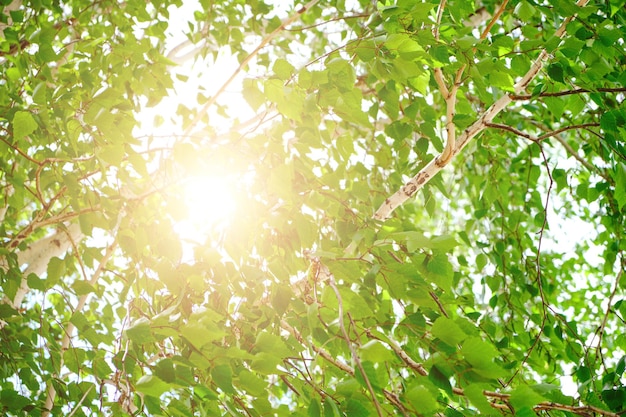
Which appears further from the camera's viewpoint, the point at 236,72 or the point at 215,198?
the point at 236,72

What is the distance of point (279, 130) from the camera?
3.72 feet

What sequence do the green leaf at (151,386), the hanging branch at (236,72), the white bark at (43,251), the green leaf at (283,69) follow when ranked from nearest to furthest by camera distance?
the green leaf at (151,386), the green leaf at (283,69), the hanging branch at (236,72), the white bark at (43,251)

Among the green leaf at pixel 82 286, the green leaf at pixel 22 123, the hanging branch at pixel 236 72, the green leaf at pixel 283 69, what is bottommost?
the green leaf at pixel 82 286

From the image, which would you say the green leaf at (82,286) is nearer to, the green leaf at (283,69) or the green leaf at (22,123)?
the green leaf at (22,123)

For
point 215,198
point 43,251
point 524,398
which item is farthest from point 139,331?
point 43,251

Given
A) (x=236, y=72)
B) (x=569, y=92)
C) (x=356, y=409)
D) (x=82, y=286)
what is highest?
(x=236, y=72)

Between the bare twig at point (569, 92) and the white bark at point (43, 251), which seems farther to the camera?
the white bark at point (43, 251)

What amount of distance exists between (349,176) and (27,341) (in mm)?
1437

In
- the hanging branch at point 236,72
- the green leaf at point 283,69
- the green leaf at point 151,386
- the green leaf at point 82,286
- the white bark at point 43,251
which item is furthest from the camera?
the white bark at point 43,251

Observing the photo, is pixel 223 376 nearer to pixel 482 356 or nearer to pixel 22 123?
pixel 482 356

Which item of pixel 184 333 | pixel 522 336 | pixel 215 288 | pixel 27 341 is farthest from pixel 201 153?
pixel 522 336

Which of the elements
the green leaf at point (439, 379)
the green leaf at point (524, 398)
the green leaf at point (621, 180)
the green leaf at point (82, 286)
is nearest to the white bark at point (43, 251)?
the green leaf at point (82, 286)

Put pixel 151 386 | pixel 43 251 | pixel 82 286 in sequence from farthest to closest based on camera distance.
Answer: pixel 43 251
pixel 82 286
pixel 151 386

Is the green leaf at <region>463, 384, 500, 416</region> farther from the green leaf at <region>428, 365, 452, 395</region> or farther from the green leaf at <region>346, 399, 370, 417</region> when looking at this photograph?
the green leaf at <region>346, 399, 370, 417</region>
